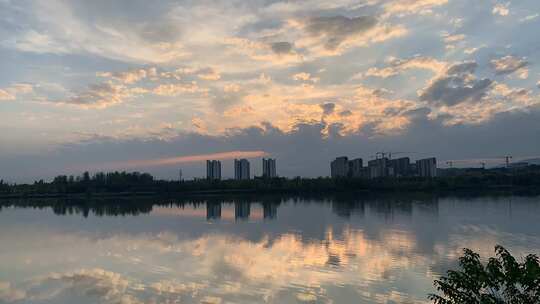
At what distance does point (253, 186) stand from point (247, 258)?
187 feet

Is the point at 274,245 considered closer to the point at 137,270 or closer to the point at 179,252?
the point at 179,252

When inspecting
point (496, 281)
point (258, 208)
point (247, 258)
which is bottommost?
point (247, 258)

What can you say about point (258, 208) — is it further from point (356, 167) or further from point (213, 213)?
point (356, 167)

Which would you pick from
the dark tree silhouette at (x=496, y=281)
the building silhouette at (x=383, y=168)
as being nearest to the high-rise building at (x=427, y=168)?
the building silhouette at (x=383, y=168)

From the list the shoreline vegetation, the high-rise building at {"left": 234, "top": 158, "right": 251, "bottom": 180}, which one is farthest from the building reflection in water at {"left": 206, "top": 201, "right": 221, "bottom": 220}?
the high-rise building at {"left": 234, "top": 158, "right": 251, "bottom": 180}

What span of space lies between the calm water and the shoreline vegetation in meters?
41.3

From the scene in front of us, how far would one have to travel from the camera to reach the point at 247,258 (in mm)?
16188

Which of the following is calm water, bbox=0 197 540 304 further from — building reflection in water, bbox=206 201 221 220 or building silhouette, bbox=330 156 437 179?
building silhouette, bbox=330 156 437 179

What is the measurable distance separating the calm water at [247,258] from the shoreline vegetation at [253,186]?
41339 millimetres

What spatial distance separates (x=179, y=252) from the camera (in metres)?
17.9

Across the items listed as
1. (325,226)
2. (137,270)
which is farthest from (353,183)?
(137,270)

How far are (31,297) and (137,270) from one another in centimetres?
351

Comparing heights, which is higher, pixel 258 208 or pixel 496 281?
pixel 496 281

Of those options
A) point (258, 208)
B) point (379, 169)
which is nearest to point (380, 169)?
point (379, 169)
